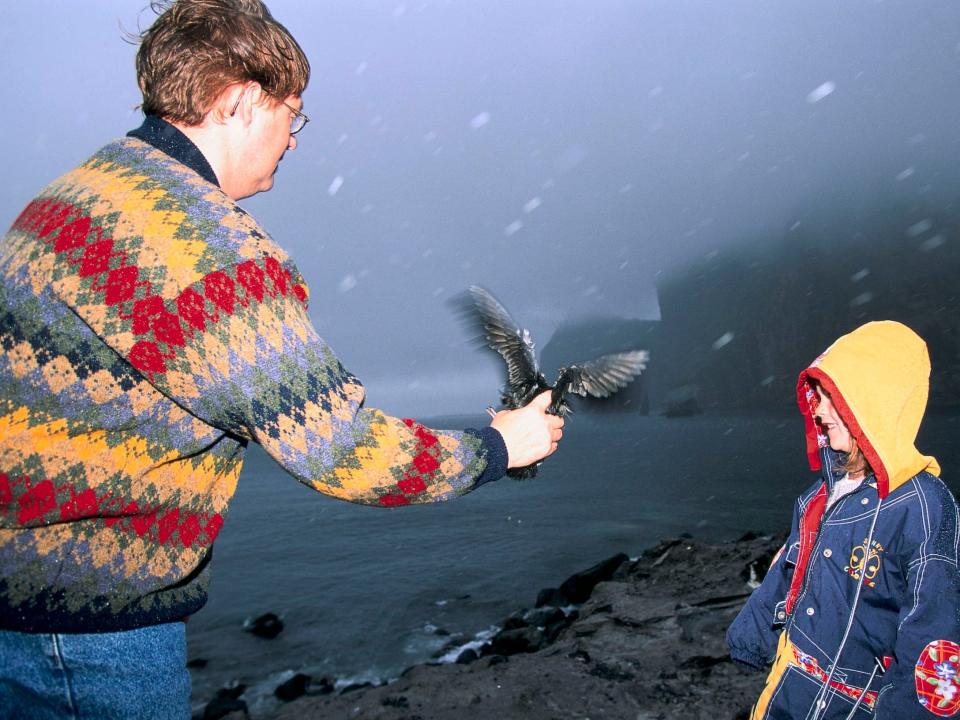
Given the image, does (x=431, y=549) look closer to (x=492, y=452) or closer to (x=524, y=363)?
(x=524, y=363)

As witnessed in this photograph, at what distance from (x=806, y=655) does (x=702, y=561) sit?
43.2ft

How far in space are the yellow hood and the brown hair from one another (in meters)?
3.16

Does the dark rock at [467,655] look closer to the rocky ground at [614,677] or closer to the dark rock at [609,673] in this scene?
the rocky ground at [614,677]

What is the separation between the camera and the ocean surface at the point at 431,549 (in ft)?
79.0

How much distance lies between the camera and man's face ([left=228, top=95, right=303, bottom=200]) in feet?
6.25

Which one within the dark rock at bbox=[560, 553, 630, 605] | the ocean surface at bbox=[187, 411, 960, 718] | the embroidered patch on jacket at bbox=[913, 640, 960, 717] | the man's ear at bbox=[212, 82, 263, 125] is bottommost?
the ocean surface at bbox=[187, 411, 960, 718]

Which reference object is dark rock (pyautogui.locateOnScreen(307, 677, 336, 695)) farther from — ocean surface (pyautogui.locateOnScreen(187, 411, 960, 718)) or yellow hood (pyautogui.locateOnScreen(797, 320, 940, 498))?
yellow hood (pyautogui.locateOnScreen(797, 320, 940, 498))

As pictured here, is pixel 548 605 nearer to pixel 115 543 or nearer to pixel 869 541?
pixel 869 541

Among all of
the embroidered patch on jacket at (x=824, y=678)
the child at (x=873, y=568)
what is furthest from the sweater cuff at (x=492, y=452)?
the embroidered patch on jacket at (x=824, y=678)

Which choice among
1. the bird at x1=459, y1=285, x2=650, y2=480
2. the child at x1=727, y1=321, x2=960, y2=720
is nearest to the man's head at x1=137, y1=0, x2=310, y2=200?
the bird at x1=459, y1=285, x2=650, y2=480

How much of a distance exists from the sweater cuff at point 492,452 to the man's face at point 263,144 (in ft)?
3.66

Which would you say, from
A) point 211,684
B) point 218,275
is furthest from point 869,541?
point 211,684

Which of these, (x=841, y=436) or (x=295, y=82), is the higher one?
(x=295, y=82)

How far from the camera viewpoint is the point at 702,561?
15.2 metres
